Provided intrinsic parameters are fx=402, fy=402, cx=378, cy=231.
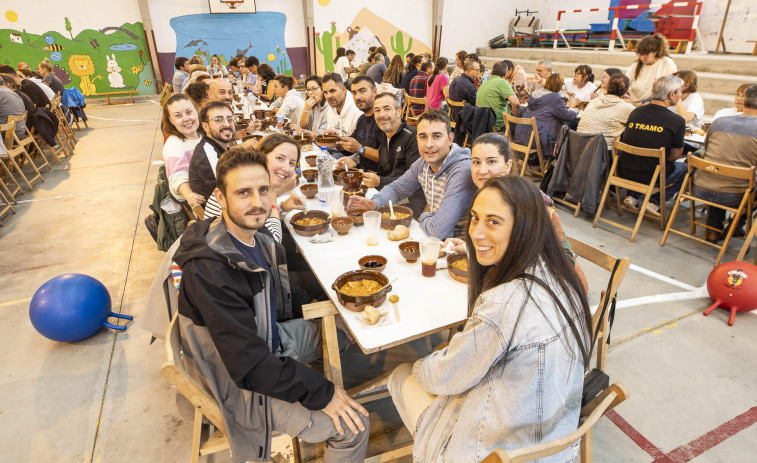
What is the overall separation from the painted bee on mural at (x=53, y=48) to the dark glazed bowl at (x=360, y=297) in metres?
13.0

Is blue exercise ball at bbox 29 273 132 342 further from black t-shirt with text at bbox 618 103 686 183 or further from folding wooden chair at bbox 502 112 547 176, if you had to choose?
black t-shirt with text at bbox 618 103 686 183

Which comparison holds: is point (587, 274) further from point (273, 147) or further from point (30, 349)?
point (30, 349)

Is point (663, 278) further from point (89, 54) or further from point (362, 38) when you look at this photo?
point (89, 54)

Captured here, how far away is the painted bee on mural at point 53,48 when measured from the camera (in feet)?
34.2

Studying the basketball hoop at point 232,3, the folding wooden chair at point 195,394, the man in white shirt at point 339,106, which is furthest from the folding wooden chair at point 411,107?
the basketball hoop at point 232,3

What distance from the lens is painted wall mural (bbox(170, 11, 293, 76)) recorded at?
1133 centimetres

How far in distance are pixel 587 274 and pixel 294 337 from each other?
2.62 metres

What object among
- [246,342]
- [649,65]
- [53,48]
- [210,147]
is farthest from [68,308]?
[53,48]

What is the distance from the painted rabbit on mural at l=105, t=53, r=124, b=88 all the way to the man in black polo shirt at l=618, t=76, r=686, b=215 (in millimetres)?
12588

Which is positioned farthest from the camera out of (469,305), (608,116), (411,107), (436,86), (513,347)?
(411,107)

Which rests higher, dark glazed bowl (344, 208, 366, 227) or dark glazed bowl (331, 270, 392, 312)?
dark glazed bowl (344, 208, 366, 227)

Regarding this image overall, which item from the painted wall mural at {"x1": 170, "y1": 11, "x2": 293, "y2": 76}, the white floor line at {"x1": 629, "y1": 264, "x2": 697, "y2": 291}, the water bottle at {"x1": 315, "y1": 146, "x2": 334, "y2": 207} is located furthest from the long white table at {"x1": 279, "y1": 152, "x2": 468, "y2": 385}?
the painted wall mural at {"x1": 170, "y1": 11, "x2": 293, "y2": 76}

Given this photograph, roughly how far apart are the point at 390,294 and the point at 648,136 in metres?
3.35

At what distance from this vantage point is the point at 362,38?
12.6 metres
